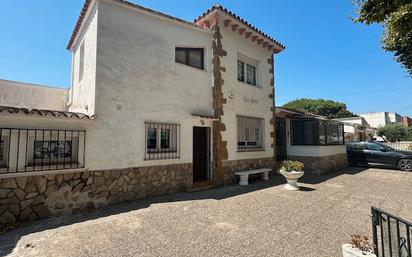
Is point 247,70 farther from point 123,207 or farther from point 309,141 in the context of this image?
point 123,207

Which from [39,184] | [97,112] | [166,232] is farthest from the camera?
[97,112]

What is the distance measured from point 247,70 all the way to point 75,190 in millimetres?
9346

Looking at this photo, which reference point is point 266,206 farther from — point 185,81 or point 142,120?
point 185,81

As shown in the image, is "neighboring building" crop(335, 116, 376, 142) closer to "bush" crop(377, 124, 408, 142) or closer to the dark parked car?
"bush" crop(377, 124, 408, 142)

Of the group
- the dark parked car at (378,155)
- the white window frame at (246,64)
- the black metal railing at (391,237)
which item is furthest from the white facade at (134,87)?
the dark parked car at (378,155)

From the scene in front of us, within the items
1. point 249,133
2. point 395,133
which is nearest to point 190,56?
point 249,133

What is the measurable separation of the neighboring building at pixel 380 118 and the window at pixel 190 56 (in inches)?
1877

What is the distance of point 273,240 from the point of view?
4270mm

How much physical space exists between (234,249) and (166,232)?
1520 mm

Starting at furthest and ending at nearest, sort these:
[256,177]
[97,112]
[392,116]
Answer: [392,116], [256,177], [97,112]

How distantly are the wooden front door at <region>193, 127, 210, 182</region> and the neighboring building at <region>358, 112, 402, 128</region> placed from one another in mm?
47575

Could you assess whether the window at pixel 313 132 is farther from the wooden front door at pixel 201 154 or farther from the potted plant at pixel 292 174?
the wooden front door at pixel 201 154

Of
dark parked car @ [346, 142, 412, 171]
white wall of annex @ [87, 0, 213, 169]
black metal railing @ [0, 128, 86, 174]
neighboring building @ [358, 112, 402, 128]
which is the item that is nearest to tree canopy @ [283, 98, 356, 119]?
neighboring building @ [358, 112, 402, 128]

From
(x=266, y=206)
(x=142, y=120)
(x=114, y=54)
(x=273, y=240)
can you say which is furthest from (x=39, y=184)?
(x=266, y=206)
